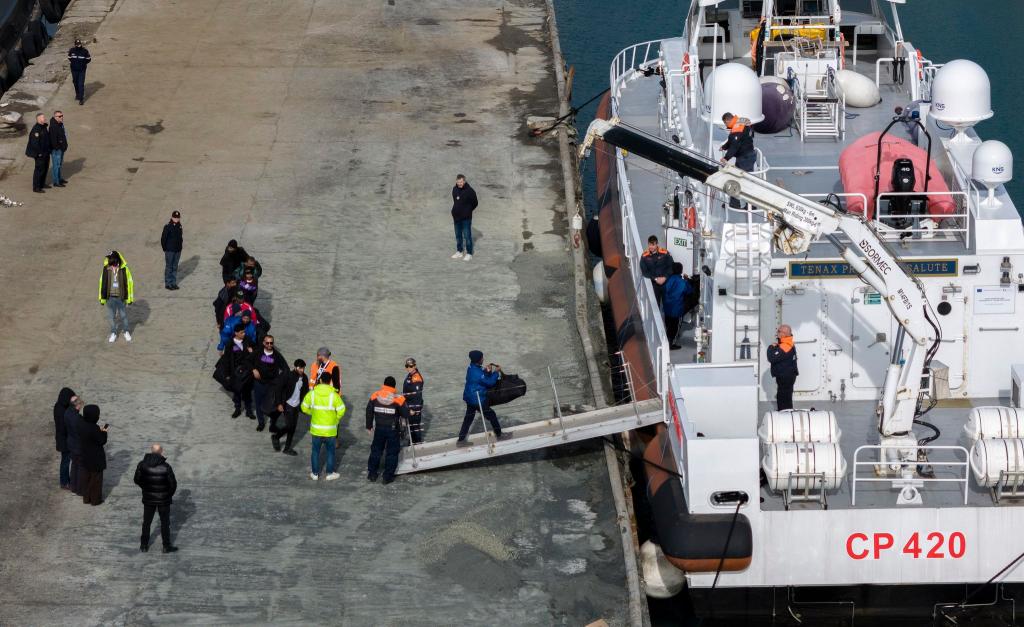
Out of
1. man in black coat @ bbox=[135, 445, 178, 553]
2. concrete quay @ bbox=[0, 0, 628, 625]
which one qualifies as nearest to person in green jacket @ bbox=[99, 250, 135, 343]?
concrete quay @ bbox=[0, 0, 628, 625]

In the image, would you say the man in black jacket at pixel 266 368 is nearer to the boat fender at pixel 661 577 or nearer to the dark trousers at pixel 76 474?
the dark trousers at pixel 76 474

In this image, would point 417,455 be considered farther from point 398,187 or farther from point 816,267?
point 398,187

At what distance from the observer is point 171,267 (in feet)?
78.6

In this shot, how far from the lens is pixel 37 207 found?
2739 cm

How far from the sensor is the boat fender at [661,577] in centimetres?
1867

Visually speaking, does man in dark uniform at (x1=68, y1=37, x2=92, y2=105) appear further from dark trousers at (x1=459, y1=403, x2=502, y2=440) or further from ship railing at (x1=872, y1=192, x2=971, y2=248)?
ship railing at (x1=872, y1=192, x2=971, y2=248)

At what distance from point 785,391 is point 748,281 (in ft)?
4.64

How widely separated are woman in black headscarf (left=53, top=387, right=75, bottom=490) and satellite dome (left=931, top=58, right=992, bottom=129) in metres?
11.6

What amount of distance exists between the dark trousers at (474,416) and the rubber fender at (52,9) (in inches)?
977

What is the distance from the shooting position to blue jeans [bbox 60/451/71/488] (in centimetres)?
1856

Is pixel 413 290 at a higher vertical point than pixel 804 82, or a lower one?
lower

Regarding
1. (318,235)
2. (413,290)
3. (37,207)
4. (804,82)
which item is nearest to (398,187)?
(318,235)

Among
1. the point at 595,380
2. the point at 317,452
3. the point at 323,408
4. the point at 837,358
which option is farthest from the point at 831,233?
the point at 317,452

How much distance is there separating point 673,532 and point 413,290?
8.29 m
